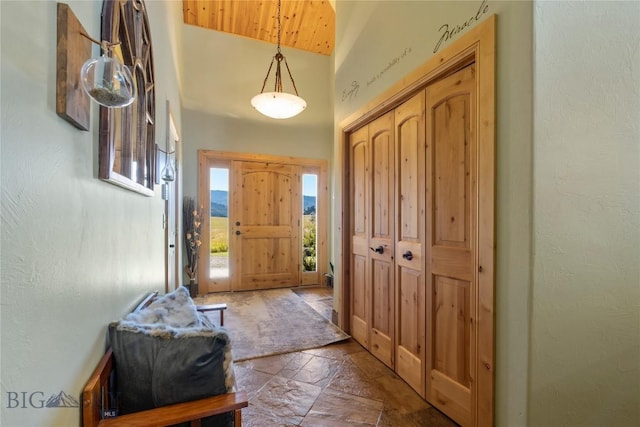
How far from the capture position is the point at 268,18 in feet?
14.6

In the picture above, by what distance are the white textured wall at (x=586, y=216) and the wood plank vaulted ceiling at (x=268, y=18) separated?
399 centimetres

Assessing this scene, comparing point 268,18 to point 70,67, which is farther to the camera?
point 268,18

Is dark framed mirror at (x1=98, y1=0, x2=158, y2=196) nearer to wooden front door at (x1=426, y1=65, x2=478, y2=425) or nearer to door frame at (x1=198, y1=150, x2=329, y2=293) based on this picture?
wooden front door at (x1=426, y1=65, x2=478, y2=425)

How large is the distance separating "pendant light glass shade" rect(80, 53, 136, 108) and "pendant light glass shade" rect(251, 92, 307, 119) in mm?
2363

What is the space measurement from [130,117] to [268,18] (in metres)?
3.93

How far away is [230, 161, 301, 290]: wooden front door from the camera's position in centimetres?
484

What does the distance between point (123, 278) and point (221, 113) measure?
3876 mm

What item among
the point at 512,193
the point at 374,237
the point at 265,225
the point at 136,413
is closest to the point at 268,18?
the point at 265,225

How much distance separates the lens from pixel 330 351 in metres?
2.66

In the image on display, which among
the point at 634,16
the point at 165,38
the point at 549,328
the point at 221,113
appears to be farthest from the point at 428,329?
the point at 221,113

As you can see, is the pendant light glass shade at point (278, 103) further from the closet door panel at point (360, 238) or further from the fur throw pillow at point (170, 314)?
the fur throw pillow at point (170, 314)

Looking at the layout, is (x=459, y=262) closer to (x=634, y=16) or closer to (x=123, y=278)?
(x=634, y=16)

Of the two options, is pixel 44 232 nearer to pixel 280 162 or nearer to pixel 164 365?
pixel 164 365

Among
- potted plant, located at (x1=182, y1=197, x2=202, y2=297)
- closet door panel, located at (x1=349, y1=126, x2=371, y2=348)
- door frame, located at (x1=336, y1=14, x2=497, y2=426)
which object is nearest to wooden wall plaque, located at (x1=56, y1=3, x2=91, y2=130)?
door frame, located at (x1=336, y1=14, x2=497, y2=426)
